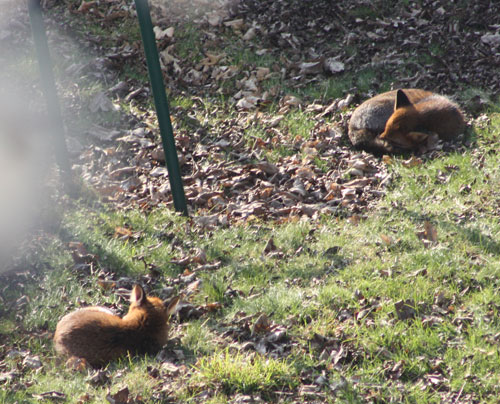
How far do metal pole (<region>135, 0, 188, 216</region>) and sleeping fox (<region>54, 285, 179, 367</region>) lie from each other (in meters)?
1.81

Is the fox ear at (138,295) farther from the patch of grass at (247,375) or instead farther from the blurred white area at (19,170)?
the blurred white area at (19,170)

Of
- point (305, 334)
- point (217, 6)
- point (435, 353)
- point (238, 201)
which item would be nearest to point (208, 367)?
point (305, 334)

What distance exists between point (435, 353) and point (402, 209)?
208cm

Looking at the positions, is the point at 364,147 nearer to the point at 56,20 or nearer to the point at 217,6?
the point at 217,6

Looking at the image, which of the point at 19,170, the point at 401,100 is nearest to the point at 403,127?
the point at 401,100

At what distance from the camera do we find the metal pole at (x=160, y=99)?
536cm

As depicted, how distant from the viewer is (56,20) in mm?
10188

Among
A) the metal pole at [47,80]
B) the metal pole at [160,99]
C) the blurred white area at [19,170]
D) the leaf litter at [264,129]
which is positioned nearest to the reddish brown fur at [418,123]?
the leaf litter at [264,129]

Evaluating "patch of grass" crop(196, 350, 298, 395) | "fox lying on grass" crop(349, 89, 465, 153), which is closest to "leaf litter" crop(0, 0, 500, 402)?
"patch of grass" crop(196, 350, 298, 395)

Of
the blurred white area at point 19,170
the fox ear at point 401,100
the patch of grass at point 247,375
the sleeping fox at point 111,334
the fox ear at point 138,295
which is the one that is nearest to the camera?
the patch of grass at point 247,375

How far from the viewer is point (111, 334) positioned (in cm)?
420

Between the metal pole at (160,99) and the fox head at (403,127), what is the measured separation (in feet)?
8.36

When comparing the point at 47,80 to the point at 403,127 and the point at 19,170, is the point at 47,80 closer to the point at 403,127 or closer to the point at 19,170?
the point at 19,170

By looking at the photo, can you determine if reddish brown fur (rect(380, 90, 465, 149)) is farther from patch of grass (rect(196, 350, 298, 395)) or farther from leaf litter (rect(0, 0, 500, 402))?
patch of grass (rect(196, 350, 298, 395))
